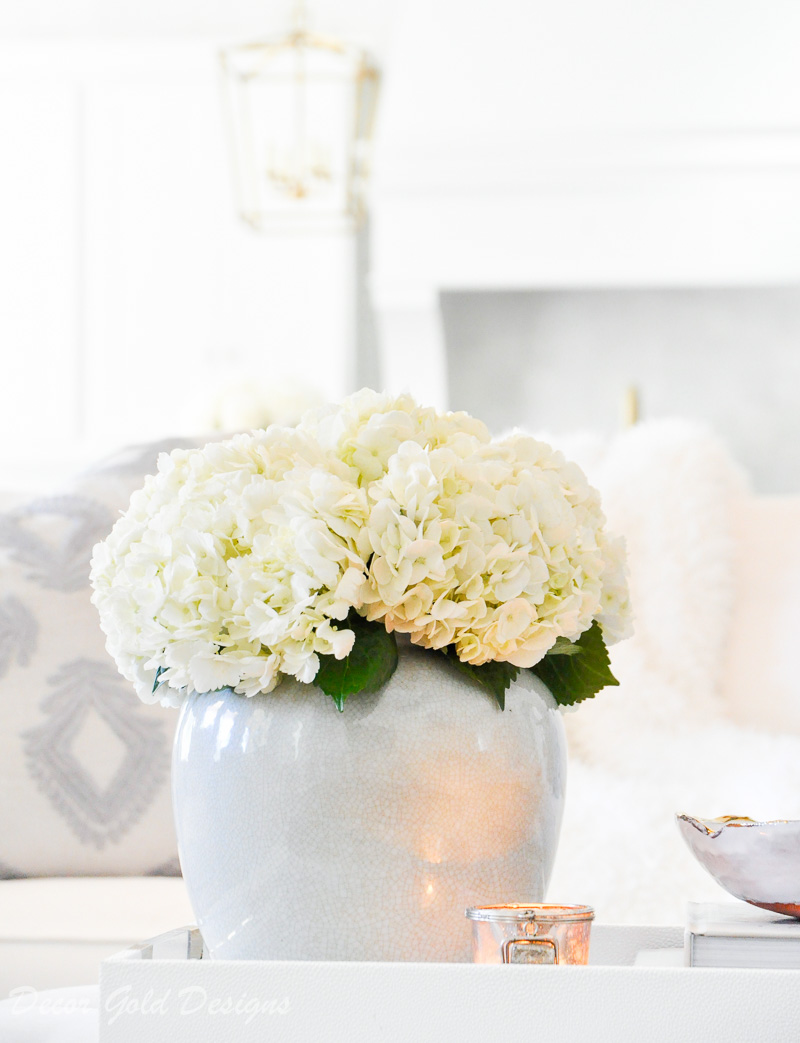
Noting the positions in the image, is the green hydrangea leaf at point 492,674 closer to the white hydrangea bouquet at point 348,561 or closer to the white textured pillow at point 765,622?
the white hydrangea bouquet at point 348,561

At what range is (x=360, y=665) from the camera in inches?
23.7

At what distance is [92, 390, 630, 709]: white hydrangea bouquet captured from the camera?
60 centimetres

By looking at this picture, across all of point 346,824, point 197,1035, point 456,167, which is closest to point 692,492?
point 346,824

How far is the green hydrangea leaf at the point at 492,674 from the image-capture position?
0.63 m

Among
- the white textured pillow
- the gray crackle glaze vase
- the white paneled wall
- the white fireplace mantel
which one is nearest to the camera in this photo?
the gray crackle glaze vase

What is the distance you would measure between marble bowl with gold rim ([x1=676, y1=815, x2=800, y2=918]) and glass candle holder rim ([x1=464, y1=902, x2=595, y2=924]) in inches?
2.6

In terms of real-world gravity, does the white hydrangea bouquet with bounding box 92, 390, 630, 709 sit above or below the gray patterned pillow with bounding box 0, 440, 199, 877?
above

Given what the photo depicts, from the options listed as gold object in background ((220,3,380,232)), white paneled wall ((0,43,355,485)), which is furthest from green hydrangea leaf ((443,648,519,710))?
white paneled wall ((0,43,355,485))

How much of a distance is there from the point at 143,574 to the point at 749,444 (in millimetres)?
3144

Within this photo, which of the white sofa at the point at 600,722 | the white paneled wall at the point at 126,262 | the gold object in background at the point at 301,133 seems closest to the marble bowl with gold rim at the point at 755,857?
the white sofa at the point at 600,722

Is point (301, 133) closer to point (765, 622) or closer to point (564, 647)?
point (765, 622)

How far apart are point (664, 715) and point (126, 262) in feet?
9.99

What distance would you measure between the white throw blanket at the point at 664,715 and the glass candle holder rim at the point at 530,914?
2.00 feet

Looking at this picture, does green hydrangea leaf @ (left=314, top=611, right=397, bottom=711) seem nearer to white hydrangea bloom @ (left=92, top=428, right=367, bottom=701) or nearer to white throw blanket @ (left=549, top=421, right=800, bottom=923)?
white hydrangea bloom @ (left=92, top=428, right=367, bottom=701)
